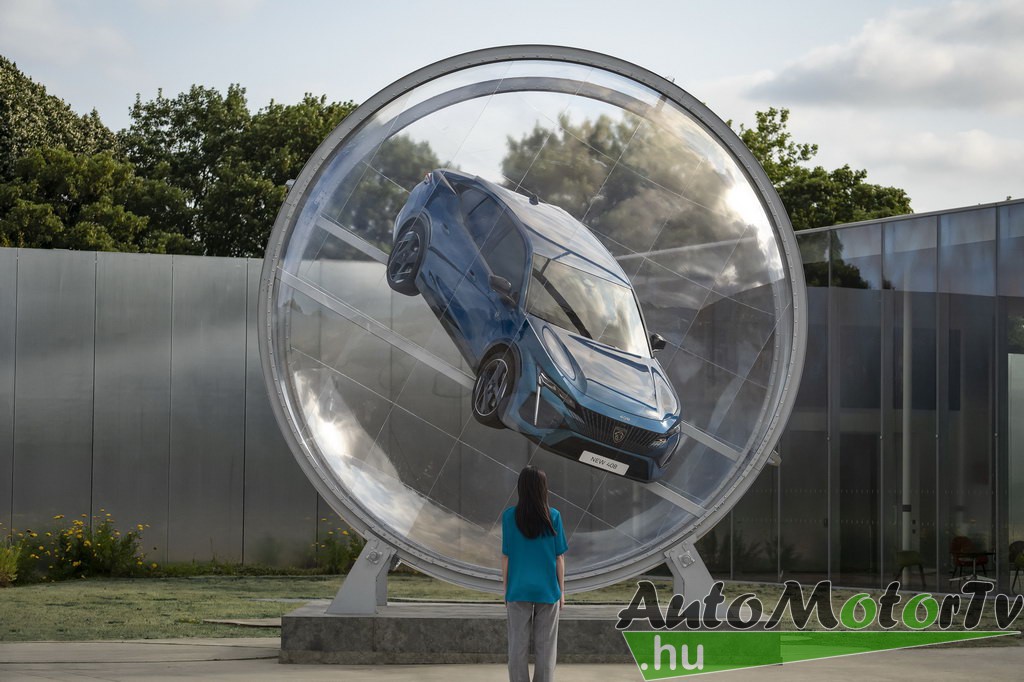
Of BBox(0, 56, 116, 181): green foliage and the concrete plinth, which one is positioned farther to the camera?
BBox(0, 56, 116, 181): green foliage

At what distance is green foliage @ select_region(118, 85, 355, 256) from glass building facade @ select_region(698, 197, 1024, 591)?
16028 mm

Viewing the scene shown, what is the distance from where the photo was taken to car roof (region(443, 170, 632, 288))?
952 cm

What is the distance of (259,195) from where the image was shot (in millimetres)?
32250

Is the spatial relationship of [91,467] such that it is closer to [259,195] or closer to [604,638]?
[604,638]

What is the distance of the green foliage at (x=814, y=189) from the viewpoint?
3650 centimetres

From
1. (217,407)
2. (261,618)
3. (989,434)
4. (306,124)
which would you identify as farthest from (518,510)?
(306,124)

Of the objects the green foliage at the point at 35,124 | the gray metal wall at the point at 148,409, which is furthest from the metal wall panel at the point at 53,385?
the green foliage at the point at 35,124

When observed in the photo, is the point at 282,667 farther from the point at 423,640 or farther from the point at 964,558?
the point at 964,558

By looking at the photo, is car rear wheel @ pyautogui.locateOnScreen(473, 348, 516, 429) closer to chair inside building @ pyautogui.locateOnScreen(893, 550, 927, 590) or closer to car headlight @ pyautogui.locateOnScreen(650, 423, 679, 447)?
car headlight @ pyautogui.locateOnScreen(650, 423, 679, 447)

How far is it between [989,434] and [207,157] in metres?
23.5

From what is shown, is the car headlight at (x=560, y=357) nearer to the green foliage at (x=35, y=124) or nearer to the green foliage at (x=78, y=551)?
the green foliage at (x=78, y=551)

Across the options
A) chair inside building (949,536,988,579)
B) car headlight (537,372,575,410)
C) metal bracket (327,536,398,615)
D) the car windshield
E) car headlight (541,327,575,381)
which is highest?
the car windshield

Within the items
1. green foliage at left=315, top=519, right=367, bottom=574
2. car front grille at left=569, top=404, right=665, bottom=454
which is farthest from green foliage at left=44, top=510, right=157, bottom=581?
car front grille at left=569, top=404, right=665, bottom=454

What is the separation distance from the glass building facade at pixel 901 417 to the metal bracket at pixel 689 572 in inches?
321
